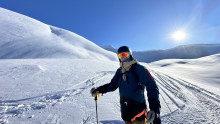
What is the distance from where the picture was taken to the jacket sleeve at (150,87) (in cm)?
168

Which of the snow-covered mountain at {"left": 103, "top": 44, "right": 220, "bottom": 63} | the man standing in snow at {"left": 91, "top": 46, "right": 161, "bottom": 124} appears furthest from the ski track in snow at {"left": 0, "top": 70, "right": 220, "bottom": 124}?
the snow-covered mountain at {"left": 103, "top": 44, "right": 220, "bottom": 63}

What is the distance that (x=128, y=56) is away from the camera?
87.9 inches

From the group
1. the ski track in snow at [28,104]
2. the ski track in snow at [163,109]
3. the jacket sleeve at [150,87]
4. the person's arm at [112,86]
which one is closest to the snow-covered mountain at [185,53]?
the ski track in snow at [163,109]

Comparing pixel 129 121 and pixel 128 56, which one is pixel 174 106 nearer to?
pixel 129 121

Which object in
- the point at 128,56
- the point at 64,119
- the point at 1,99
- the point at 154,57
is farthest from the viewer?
the point at 154,57

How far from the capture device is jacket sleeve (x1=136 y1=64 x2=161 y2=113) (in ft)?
5.51

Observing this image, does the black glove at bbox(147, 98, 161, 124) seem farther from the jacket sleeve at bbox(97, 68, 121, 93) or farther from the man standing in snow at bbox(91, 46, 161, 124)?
the jacket sleeve at bbox(97, 68, 121, 93)

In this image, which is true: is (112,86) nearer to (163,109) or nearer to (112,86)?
(112,86)

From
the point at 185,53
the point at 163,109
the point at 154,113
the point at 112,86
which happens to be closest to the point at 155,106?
the point at 154,113

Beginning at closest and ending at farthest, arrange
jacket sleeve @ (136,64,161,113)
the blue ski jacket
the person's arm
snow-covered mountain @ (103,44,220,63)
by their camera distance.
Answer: jacket sleeve @ (136,64,161,113), the blue ski jacket, the person's arm, snow-covered mountain @ (103,44,220,63)

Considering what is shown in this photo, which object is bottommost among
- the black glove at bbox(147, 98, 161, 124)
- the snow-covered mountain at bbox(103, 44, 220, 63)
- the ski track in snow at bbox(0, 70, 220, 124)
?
the ski track in snow at bbox(0, 70, 220, 124)

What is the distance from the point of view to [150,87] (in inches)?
72.4

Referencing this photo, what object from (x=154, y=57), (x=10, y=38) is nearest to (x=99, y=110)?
(x=10, y=38)

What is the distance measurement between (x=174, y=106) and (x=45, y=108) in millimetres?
4754
